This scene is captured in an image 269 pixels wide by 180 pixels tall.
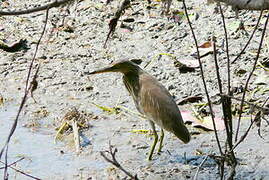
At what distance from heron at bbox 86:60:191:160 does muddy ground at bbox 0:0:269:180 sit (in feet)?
1.02

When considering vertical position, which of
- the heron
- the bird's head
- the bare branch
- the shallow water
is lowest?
the shallow water

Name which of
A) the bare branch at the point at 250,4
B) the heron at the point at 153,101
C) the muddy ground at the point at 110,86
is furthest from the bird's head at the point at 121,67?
the bare branch at the point at 250,4

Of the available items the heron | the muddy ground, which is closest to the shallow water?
the muddy ground

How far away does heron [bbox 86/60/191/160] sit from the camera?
171 inches

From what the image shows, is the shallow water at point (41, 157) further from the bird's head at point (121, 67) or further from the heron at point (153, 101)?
the bird's head at point (121, 67)

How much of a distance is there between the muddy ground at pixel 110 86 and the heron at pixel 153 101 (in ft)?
1.02

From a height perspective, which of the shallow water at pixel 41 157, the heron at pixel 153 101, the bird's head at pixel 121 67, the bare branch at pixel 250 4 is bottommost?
the shallow water at pixel 41 157

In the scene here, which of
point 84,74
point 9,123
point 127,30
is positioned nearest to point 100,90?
point 84,74

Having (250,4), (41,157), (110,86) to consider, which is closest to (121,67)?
(41,157)

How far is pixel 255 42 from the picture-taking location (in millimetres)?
6336

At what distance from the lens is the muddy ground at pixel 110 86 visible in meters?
4.51

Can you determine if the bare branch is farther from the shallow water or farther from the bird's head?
the shallow water

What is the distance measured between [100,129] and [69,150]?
18.7 inches

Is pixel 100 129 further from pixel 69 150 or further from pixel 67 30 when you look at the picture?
pixel 67 30
